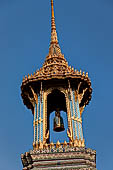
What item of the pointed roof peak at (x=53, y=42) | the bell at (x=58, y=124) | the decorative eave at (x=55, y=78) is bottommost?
the bell at (x=58, y=124)

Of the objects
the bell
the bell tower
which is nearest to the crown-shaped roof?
the bell tower

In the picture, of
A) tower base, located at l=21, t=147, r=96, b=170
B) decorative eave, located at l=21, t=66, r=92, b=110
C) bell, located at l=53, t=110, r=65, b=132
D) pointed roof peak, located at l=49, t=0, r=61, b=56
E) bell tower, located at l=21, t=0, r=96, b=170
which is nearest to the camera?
tower base, located at l=21, t=147, r=96, b=170

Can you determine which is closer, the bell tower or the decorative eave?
the bell tower

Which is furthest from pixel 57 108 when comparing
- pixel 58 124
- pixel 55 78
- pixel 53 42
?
pixel 53 42

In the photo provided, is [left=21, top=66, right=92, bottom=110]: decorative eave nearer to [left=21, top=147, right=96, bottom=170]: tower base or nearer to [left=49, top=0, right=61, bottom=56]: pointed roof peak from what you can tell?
[left=49, top=0, right=61, bottom=56]: pointed roof peak

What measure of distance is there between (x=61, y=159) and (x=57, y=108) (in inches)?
239

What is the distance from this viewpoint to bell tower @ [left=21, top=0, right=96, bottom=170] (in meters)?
20.3

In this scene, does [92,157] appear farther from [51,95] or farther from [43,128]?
[51,95]

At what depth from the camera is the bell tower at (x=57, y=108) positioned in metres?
20.3

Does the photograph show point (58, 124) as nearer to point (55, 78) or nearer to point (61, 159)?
point (55, 78)

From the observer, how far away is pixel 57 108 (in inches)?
1016

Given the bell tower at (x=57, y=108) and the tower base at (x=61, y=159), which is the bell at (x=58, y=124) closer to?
the bell tower at (x=57, y=108)

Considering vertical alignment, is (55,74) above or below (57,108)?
above

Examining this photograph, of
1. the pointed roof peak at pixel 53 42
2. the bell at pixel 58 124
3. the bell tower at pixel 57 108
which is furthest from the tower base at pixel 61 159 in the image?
the pointed roof peak at pixel 53 42
